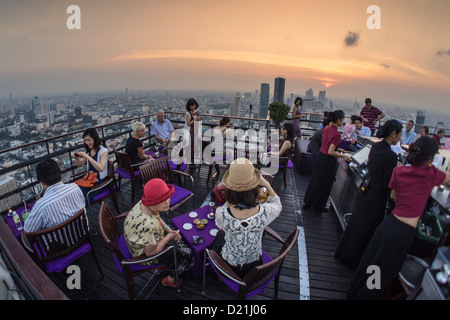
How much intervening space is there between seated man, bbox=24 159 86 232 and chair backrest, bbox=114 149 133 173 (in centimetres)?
167

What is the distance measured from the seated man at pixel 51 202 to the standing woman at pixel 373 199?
138 inches

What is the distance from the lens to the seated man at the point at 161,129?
5176mm

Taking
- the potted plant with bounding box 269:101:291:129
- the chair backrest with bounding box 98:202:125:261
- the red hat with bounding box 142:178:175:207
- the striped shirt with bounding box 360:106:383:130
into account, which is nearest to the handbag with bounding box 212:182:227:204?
the red hat with bounding box 142:178:175:207

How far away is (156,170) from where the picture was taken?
3598mm

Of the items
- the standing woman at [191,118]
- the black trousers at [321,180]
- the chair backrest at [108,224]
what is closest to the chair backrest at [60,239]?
the chair backrest at [108,224]

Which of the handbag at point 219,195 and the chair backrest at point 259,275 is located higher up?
the handbag at point 219,195

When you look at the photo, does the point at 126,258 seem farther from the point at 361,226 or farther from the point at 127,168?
the point at 361,226

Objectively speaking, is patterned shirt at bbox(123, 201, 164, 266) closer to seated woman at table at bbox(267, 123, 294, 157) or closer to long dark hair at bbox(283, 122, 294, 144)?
seated woman at table at bbox(267, 123, 294, 157)

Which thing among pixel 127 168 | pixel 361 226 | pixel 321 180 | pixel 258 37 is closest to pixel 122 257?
pixel 127 168

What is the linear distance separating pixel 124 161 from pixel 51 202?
80.0 inches

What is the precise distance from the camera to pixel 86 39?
5.95 m

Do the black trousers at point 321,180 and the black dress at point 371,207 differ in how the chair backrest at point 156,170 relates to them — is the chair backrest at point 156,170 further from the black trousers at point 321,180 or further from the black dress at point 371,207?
the black dress at point 371,207

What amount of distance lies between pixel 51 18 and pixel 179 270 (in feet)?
27.6
